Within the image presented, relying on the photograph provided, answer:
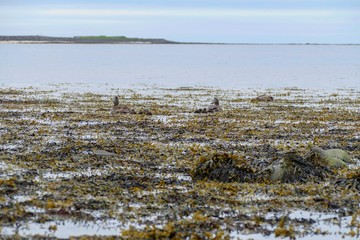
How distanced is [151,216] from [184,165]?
3.87 metres

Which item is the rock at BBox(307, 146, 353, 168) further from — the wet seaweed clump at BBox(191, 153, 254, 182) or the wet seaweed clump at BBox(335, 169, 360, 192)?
the wet seaweed clump at BBox(191, 153, 254, 182)

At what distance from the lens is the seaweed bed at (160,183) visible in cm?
842

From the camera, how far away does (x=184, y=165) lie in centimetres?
1273

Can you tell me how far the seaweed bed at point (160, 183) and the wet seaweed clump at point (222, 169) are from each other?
14 cm

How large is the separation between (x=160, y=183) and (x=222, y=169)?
1.17 meters

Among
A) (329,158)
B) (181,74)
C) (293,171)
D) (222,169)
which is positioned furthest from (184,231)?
(181,74)

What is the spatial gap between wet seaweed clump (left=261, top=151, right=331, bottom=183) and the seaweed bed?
23cm

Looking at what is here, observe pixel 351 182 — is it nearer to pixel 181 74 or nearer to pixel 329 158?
pixel 329 158

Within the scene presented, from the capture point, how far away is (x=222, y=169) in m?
11.5

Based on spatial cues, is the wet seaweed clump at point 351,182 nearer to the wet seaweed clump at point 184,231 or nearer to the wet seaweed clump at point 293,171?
the wet seaweed clump at point 293,171

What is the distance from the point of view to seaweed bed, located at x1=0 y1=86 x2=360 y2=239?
27.6 feet

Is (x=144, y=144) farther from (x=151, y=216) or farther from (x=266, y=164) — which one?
(x=151, y=216)

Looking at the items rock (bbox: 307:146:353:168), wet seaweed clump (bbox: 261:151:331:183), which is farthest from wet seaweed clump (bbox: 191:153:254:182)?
rock (bbox: 307:146:353:168)

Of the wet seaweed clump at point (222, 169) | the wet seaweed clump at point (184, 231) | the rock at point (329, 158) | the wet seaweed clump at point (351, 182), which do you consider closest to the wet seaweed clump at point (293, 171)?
the wet seaweed clump at point (222, 169)
